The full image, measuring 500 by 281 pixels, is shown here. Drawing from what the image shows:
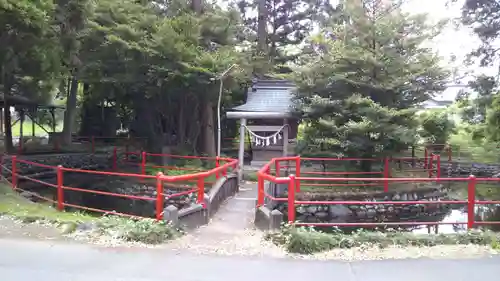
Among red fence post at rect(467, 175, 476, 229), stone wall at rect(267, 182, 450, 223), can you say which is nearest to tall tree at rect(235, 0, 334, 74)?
stone wall at rect(267, 182, 450, 223)

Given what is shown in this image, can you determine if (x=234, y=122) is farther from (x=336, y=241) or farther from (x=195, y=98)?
(x=336, y=241)

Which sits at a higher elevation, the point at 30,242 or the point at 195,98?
the point at 195,98

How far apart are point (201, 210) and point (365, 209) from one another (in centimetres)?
718

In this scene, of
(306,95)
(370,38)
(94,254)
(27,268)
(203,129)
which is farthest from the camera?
(203,129)

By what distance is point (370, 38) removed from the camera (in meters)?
13.5

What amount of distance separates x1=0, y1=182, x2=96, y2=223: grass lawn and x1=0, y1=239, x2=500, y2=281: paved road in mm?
1464

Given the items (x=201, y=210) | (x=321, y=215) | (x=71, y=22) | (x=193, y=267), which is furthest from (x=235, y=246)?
(x=71, y=22)

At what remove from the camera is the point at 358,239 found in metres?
5.86

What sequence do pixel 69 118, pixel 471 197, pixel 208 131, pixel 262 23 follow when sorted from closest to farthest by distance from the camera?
pixel 471 197
pixel 208 131
pixel 69 118
pixel 262 23

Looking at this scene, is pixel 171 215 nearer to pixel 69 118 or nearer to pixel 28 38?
pixel 28 38

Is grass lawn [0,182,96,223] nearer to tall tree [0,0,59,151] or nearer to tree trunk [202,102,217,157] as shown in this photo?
tall tree [0,0,59,151]

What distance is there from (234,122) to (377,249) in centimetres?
2086

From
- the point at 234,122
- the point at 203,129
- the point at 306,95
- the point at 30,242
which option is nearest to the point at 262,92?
the point at 306,95

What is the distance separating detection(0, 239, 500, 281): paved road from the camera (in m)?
4.64
